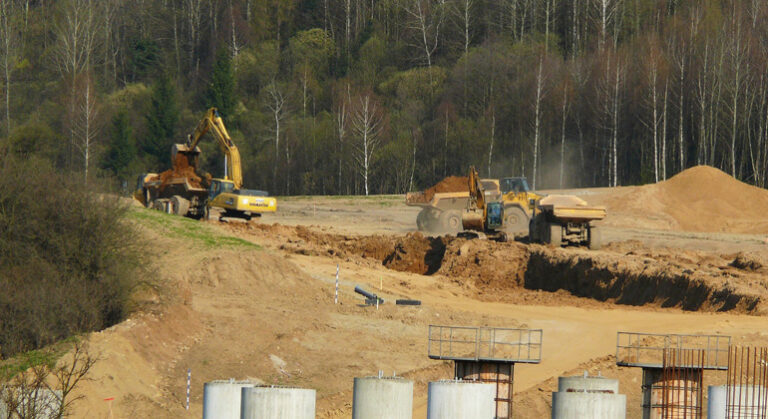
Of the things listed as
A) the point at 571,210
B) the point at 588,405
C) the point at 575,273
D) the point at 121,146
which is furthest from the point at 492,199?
the point at 121,146

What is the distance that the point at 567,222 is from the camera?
44.6 m

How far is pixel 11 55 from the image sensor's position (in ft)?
274

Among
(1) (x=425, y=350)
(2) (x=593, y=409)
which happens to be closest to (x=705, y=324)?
(1) (x=425, y=350)

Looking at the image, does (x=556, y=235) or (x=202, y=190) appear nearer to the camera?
(x=556, y=235)

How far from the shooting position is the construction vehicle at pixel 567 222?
144 feet

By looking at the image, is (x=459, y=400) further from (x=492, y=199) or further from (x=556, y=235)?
(x=492, y=199)

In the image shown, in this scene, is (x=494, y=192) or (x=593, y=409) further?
(x=494, y=192)

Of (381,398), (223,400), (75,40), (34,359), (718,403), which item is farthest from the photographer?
(75,40)

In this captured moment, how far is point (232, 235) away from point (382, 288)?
20.1ft

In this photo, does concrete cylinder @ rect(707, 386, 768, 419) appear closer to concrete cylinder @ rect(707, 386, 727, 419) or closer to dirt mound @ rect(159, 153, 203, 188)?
concrete cylinder @ rect(707, 386, 727, 419)

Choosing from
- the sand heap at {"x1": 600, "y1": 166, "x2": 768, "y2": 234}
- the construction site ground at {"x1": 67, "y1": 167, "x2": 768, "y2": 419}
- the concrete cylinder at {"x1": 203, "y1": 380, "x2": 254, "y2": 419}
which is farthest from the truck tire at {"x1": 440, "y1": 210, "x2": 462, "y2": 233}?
the concrete cylinder at {"x1": 203, "y1": 380, "x2": 254, "y2": 419}

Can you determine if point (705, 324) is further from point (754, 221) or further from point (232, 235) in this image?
point (754, 221)

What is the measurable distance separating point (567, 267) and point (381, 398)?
75.1 feet

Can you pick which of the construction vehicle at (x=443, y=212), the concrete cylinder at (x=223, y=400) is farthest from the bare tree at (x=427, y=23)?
the concrete cylinder at (x=223, y=400)
